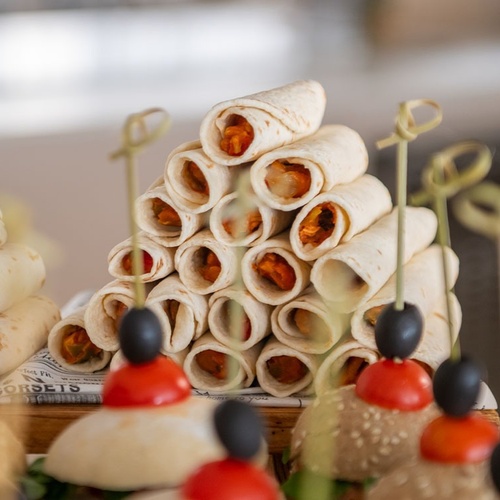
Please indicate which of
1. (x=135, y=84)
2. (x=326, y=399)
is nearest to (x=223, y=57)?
(x=135, y=84)

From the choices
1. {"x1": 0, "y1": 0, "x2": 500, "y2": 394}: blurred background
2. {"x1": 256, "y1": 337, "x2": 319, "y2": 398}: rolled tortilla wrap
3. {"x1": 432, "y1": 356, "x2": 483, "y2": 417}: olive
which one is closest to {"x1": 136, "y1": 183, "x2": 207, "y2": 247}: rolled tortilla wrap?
{"x1": 256, "y1": 337, "x2": 319, "y2": 398}: rolled tortilla wrap

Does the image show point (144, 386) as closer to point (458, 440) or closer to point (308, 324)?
point (458, 440)

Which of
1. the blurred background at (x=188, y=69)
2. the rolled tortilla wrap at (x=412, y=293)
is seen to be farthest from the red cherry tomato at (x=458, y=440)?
the blurred background at (x=188, y=69)

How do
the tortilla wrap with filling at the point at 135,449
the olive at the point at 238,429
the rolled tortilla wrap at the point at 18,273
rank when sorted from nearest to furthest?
the olive at the point at 238,429, the tortilla wrap with filling at the point at 135,449, the rolled tortilla wrap at the point at 18,273

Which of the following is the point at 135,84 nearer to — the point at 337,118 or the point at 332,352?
the point at 337,118

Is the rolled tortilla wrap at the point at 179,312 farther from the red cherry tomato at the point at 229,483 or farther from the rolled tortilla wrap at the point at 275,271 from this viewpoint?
the red cherry tomato at the point at 229,483

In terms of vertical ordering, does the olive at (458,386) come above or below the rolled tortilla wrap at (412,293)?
above

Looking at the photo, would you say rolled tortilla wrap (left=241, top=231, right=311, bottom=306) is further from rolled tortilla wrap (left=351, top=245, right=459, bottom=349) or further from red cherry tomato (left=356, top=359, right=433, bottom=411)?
red cherry tomato (left=356, top=359, right=433, bottom=411)
